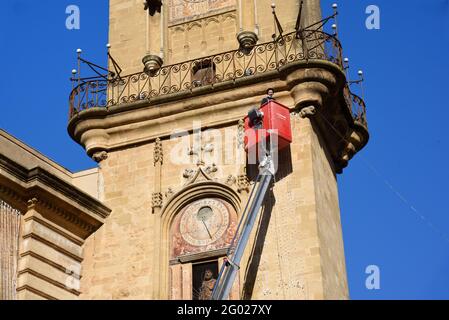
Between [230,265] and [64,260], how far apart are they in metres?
5.85

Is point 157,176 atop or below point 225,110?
below

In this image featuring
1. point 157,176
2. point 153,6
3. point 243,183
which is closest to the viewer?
point 243,183

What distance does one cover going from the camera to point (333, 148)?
90.9 feet

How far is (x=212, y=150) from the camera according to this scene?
87.0 feet

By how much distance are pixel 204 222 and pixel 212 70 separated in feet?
12.4

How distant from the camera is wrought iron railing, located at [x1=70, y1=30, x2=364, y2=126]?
2684 cm

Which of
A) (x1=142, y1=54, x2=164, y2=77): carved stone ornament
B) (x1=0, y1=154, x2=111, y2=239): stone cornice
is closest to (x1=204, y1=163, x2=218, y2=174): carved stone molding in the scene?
(x1=142, y1=54, x2=164, y2=77): carved stone ornament

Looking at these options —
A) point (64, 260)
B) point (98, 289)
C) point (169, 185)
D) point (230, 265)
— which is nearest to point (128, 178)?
point (169, 185)

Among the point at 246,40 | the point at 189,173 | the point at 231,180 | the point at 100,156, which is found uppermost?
the point at 246,40

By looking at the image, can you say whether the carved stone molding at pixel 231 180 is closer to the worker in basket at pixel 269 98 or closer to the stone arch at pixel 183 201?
the stone arch at pixel 183 201

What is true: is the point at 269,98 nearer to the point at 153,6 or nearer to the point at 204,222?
the point at 204,222

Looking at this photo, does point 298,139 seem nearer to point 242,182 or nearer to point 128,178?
point 242,182

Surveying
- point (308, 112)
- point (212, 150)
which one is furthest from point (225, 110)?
point (308, 112)

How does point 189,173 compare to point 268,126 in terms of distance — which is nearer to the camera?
point 268,126
